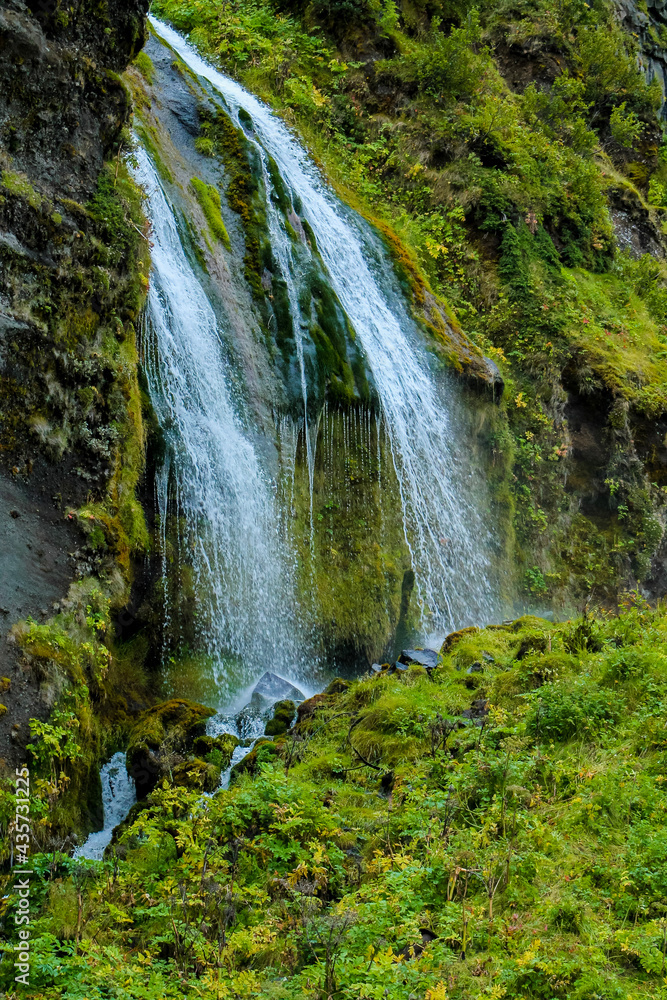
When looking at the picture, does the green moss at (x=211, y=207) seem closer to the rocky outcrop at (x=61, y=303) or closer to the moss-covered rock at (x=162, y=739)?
the rocky outcrop at (x=61, y=303)

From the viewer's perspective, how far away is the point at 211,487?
8.04 meters

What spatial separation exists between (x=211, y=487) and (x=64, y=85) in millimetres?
3851

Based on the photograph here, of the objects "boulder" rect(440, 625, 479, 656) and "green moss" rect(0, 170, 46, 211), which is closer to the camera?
"green moss" rect(0, 170, 46, 211)

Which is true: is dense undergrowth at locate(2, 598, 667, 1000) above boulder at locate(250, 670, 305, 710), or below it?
above

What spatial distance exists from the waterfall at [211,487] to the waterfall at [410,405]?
2194mm

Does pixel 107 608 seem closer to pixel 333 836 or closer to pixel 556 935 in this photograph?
pixel 333 836

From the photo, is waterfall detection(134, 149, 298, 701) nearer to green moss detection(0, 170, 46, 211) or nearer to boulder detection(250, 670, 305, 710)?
boulder detection(250, 670, 305, 710)

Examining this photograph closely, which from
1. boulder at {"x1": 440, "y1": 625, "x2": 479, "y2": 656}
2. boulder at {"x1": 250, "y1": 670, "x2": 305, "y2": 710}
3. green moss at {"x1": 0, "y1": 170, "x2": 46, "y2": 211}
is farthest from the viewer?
boulder at {"x1": 440, "y1": 625, "x2": 479, "y2": 656}

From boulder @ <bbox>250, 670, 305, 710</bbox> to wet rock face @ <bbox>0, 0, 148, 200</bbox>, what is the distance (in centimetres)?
480

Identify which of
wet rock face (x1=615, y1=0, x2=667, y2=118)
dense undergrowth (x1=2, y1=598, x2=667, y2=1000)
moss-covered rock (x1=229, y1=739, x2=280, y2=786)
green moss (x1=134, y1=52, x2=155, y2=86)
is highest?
wet rock face (x1=615, y1=0, x2=667, y2=118)

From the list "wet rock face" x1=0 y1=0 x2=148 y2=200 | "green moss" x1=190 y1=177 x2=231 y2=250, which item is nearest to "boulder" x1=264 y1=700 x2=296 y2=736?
"wet rock face" x1=0 y1=0 x2=148 y2=200

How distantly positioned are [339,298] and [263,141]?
3.11 meters

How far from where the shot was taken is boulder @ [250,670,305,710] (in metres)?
7.25

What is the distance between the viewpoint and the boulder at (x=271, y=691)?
7254 mm
